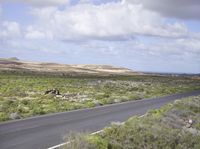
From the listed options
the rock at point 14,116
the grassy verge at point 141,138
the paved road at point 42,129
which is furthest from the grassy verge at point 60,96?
the grassy verge at point 141,138

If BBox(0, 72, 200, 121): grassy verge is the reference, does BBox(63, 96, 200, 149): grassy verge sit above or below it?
above

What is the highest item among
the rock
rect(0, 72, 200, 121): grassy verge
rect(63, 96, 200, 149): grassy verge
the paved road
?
rect(63, 96, 200, 149): grassy verge

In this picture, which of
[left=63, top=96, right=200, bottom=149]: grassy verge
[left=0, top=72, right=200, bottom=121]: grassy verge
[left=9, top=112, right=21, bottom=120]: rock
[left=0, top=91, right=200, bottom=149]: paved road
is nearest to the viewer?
[left=63, top=96, right=200, bottom=149]: grassy verge

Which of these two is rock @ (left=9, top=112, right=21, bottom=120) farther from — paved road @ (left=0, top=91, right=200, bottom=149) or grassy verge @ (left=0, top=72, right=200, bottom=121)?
paved road @ (left=0, top=91, right=200, bottom=149)

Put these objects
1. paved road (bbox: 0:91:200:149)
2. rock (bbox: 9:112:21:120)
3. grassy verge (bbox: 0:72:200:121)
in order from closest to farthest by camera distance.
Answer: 1. paved road (bbox: 0:91:200:149)
2. rock (bbox: 9:112:21:120)
3. grassy verge (bbox: 0:72:200:121)

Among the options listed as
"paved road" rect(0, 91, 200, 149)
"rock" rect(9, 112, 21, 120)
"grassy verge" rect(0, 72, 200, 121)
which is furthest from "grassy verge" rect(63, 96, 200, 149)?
"grassy verge" rect(0, 72, 200, 121)

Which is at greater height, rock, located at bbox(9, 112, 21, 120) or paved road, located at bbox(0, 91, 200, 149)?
paved road, located at bbox(0, 91, 200, 149)

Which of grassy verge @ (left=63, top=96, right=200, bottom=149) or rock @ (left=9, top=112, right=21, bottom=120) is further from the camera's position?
rock @ (left=9, top=112, right=21, bottom=120)

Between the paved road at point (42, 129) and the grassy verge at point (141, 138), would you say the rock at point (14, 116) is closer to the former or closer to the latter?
the paved road at point (42, 129)

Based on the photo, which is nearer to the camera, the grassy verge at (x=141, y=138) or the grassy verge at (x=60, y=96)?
the grassy verge at (x=141, y=138)

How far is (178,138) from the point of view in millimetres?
16172

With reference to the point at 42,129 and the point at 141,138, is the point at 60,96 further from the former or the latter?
the point at 141,138

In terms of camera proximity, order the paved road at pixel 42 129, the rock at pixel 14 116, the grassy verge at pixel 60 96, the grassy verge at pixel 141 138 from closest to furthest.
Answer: the grassy verge at pixel 141 138
the paved road at pixel 42 129
the rock at pixel 14 116
the grassy verge at pixel 60 96

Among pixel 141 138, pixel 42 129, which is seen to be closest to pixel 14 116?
pixel 42 129
